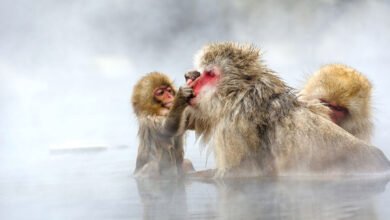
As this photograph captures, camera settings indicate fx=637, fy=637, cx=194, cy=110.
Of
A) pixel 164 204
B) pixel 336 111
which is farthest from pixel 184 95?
pixel 164 204

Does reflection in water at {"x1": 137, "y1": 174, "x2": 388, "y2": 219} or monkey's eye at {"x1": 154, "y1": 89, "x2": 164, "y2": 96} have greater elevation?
monkey's eye at {"x1": 154, "y1": 89, "x2": 164, "y2": 96}

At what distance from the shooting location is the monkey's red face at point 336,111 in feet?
6.75

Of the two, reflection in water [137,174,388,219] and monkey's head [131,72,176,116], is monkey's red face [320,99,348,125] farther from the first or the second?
monkey's head [131,72,176,116]

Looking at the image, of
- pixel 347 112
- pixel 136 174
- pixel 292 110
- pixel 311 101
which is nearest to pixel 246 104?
pixel 292 110

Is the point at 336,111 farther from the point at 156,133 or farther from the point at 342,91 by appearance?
the point at 156,133

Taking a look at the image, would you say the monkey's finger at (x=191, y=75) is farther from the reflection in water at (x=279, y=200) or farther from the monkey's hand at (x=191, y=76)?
the reflection in water at (x=279, y=200)

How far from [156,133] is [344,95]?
1033 mm

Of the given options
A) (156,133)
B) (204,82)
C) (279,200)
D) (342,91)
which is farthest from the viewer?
(156,133)

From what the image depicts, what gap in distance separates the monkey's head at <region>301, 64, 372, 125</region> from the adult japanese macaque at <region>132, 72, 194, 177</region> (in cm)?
75

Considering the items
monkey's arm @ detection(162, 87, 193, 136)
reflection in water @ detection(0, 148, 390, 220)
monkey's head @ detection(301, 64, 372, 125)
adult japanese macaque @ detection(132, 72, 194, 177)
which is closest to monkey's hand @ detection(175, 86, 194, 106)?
monkey's arm @ detection(162, 87, 193, 136)

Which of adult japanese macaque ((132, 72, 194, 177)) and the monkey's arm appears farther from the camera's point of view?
adult japanese macaque ((132, 72, 194, 177))

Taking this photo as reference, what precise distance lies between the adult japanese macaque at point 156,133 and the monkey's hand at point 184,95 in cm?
64

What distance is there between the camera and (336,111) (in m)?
2.08

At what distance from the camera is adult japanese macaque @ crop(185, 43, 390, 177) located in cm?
172
